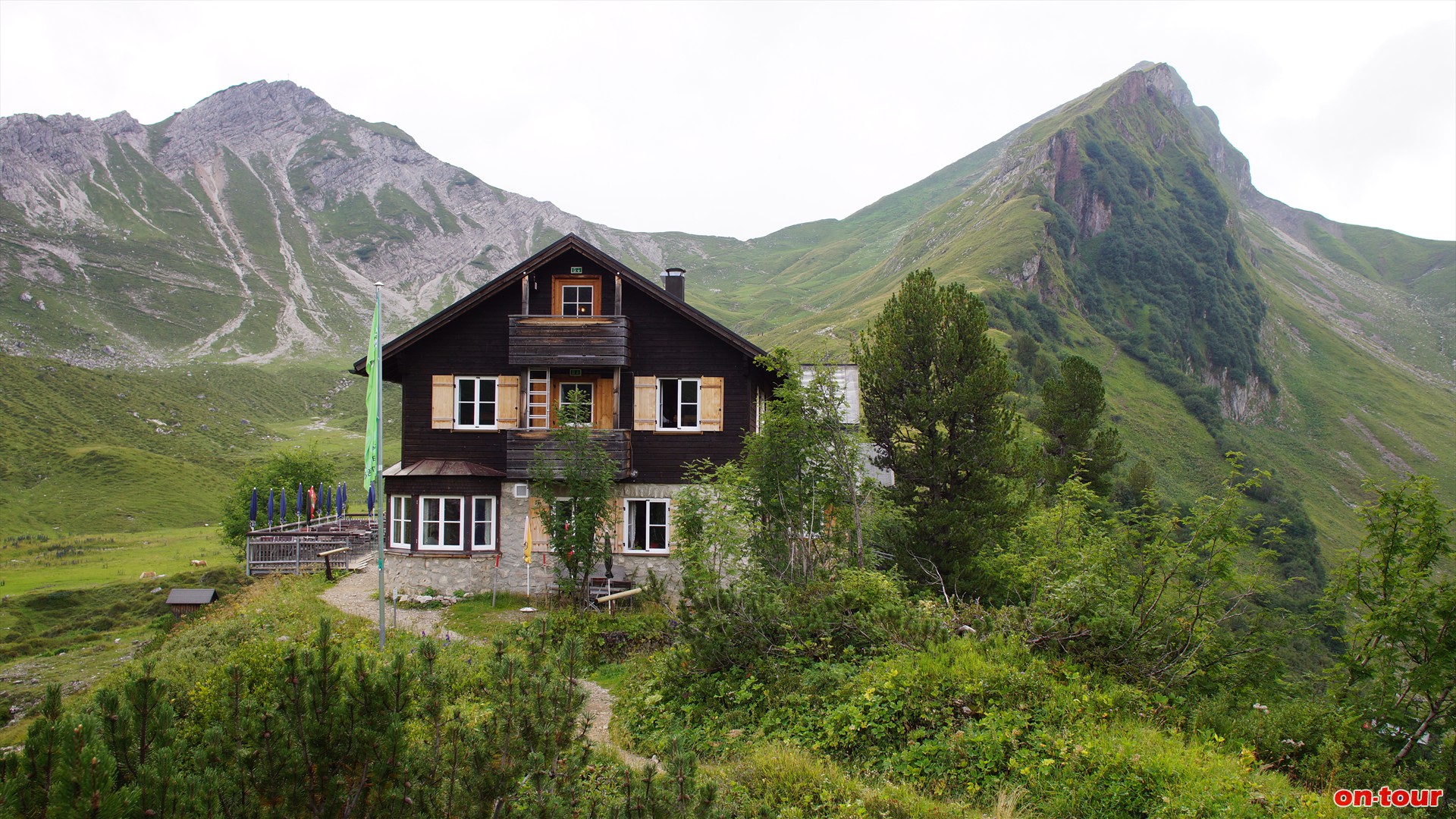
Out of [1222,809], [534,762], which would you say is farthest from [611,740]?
[1222,809]

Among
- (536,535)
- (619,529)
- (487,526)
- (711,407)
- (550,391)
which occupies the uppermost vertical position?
(550,391)

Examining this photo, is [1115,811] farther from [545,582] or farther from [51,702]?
[545,582]

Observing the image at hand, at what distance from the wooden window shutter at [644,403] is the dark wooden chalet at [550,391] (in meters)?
0.03

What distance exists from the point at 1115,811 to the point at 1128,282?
17507 centimetres

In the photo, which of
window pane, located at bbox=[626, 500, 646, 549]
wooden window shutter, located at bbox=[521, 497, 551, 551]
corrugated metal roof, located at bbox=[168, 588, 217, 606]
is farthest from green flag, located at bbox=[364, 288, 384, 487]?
corrugated metal roof, located at bbox=[168, 588, 217, 606]

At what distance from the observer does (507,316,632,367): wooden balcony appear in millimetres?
23719

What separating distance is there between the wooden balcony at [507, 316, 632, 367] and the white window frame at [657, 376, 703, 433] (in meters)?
1.63

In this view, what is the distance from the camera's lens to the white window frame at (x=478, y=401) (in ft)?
80.5

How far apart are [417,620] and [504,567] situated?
11.7ft

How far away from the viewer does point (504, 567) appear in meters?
23.8

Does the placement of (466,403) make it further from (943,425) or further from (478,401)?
(943,425)

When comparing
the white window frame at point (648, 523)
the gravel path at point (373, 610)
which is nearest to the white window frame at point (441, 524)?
the gravel path at point (373, 610)

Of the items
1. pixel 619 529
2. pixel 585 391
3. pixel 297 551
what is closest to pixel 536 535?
pixel 619 529

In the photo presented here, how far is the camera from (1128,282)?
16188cm
